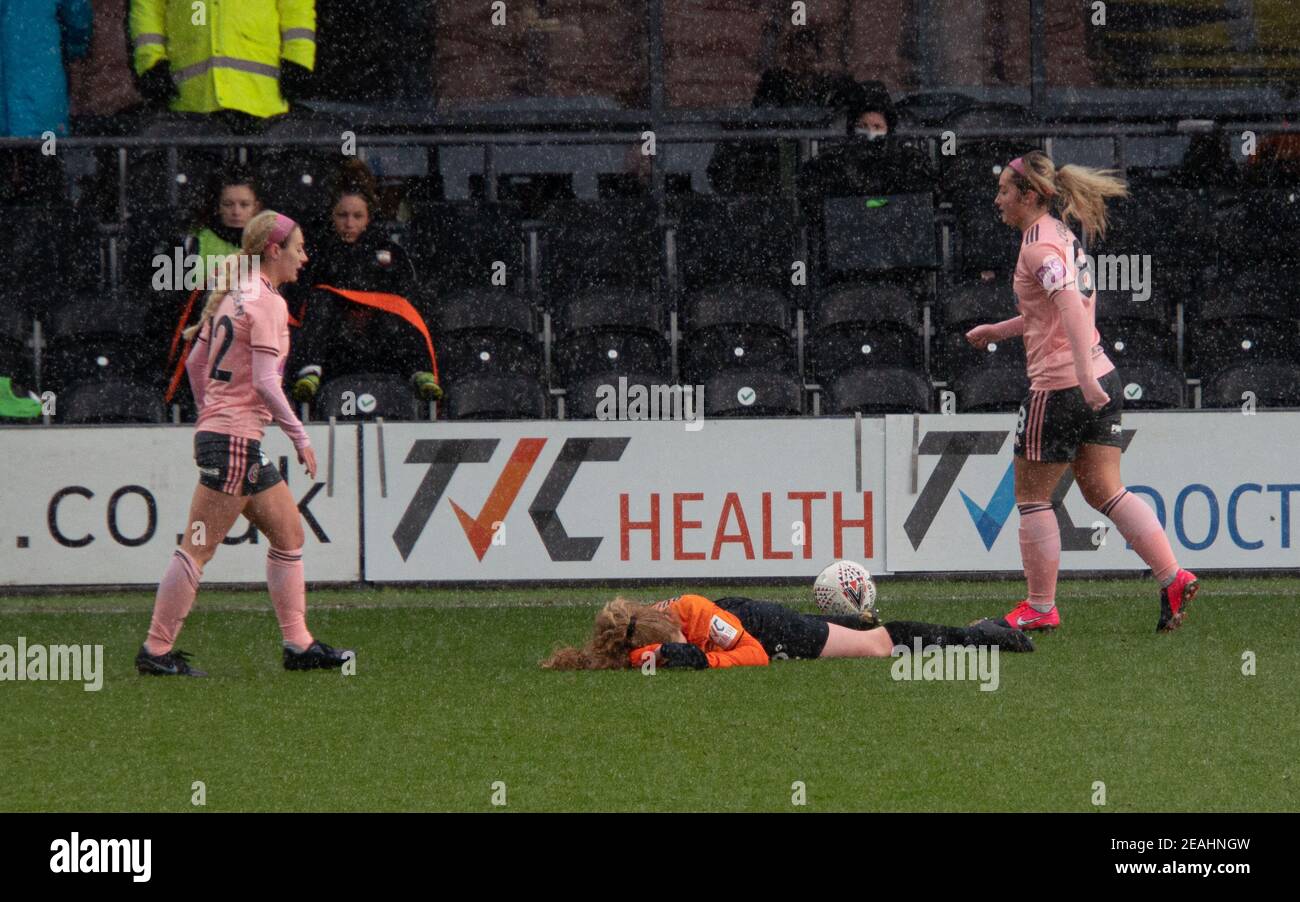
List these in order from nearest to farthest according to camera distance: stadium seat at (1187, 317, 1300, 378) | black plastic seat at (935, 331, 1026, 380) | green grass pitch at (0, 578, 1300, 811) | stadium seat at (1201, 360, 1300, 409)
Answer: green grass pitch at (0, 578, 1300, 811), stadium seat at (1201, 360, 1300, 409), black plastic seat at (935, 331, 1026, 380), stadium seat at (1187, 317, 1300, 378)

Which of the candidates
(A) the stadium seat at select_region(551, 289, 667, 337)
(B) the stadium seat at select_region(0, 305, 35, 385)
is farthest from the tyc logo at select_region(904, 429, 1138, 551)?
(B) the stadium seat at select_region(0, 305, 35, 385)

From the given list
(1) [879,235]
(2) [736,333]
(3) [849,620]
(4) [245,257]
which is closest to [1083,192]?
(3) [849,620]

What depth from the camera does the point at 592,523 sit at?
39.2ft

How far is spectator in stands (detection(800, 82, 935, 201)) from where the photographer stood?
1395 cm

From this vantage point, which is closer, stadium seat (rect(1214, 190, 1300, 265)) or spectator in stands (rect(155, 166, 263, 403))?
spectator in stands (rect(155, 166, 263, 403))

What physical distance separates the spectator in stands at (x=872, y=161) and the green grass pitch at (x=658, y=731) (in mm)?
4994

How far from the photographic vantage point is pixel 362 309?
12852 millimetres

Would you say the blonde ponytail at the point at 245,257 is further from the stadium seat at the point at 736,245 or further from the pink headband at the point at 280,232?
the stadium seat at the point at 736,245

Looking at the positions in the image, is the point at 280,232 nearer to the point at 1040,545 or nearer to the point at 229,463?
the point at 229,463

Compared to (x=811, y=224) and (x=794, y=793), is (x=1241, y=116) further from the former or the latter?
(x=794, y=793)

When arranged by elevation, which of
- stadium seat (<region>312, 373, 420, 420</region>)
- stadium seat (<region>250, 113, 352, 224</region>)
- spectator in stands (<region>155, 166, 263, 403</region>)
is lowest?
stadium seat (<region>312, 373, 420, 420</region>)

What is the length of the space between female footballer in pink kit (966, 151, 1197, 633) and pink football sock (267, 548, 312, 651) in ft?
10.5

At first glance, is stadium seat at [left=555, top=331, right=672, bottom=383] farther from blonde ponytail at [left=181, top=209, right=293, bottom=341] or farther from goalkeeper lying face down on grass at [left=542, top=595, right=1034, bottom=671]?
blonde ponytail at [left=181, top=209, right=293, bottom=341]

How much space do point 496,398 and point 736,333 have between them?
1.79m
